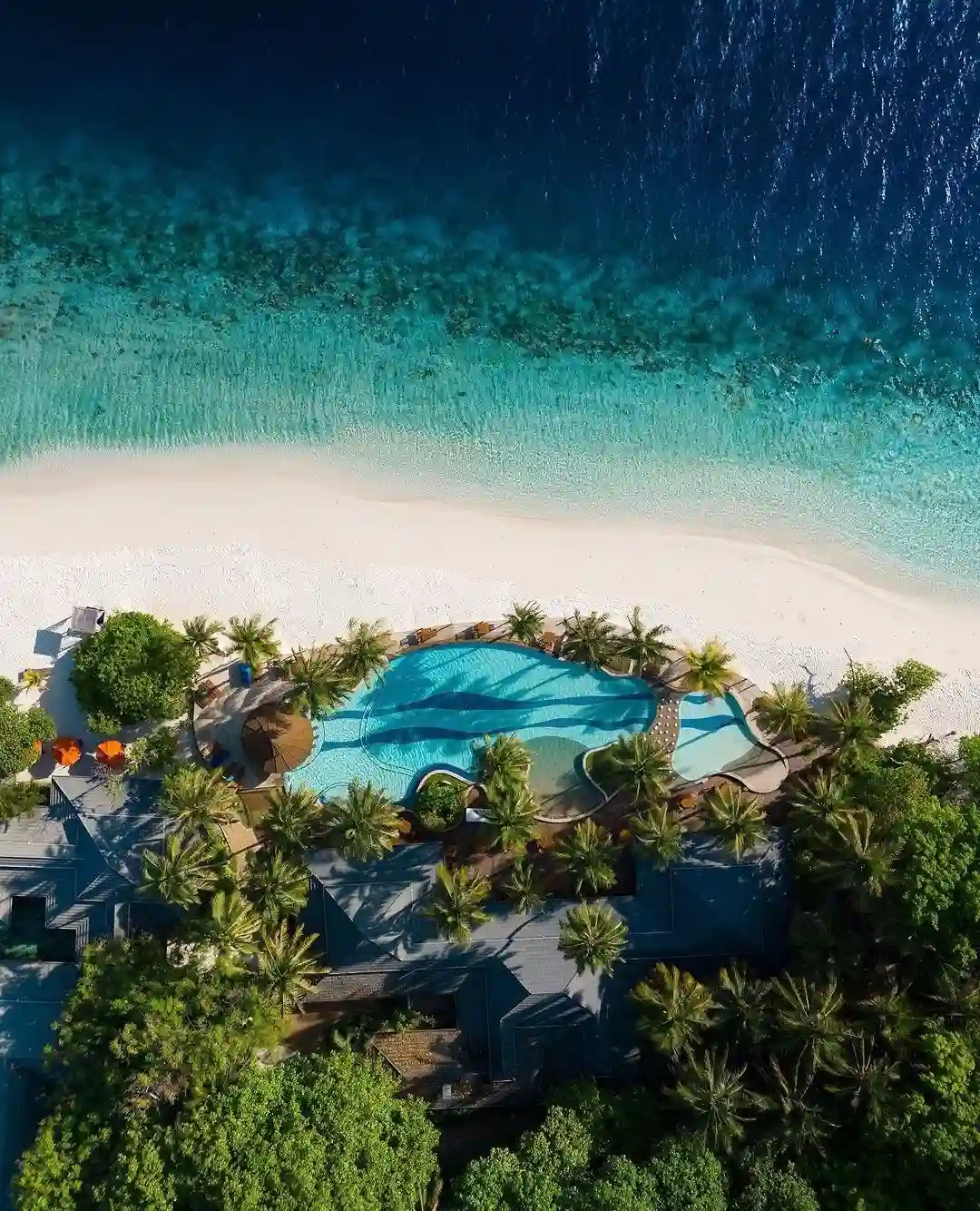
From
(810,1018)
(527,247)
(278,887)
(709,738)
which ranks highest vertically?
(527,247)

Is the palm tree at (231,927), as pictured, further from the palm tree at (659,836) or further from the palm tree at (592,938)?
the palm tree at (659,836)

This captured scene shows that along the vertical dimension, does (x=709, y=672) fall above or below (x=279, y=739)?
above

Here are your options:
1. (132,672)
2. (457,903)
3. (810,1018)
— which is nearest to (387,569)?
(132,672)

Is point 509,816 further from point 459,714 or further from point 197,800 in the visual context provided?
point 197,800

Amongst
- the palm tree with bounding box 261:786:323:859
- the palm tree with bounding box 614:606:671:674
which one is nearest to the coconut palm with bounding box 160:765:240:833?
the palm tree with bounding box 261:786:323:859

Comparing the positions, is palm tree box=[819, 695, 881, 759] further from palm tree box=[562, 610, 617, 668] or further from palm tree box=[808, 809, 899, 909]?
palm tree box=[562, 610, 617, 668]

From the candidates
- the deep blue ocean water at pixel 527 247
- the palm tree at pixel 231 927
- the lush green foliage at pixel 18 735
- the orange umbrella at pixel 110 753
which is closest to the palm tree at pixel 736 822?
the deep blue ocean water at pixel 527 247

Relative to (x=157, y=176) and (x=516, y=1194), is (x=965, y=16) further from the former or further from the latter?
(x=516, y=1194)

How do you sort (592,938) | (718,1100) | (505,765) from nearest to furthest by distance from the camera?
1. (718,1100)
2. (592,938)
3. (505,765)
